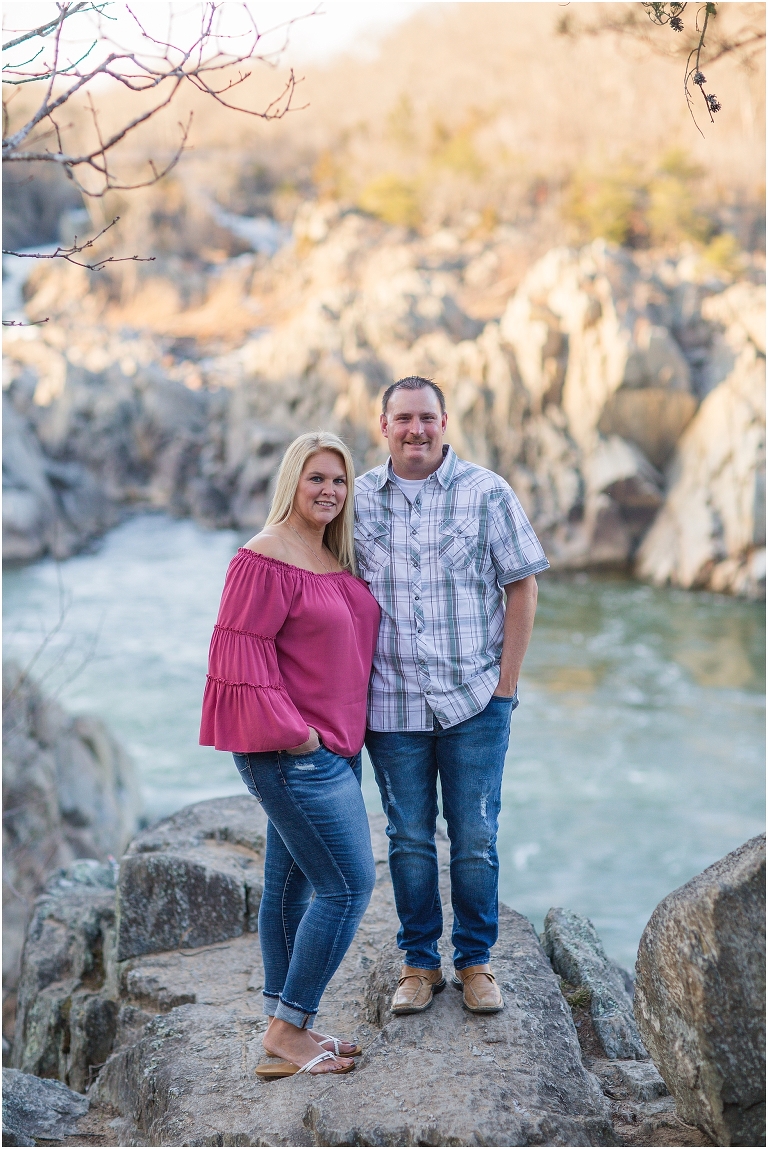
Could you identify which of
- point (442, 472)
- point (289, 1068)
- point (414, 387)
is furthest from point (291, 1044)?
point (414, 387)

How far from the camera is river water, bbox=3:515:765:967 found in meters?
10.7

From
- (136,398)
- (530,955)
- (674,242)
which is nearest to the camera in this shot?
(530,955)

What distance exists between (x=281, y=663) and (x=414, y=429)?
0.82m

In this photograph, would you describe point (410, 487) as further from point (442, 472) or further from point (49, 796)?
point (49, 796)

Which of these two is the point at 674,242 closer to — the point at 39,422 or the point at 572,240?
the point at 572,240

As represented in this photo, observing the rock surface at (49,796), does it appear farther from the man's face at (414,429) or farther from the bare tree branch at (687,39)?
the bare tree branch at (687,39)

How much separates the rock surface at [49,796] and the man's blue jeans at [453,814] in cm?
421

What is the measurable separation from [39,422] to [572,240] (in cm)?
2382

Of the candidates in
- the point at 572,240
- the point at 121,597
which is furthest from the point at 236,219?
the point at 121,597

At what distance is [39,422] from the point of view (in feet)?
102

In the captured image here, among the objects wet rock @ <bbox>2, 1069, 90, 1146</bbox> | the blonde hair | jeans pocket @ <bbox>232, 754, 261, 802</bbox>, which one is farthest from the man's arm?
wet rock @ <bbox>2, 1069, 90, 1146</bbox>

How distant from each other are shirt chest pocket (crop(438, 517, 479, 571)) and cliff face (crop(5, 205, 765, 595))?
1472 centimetres

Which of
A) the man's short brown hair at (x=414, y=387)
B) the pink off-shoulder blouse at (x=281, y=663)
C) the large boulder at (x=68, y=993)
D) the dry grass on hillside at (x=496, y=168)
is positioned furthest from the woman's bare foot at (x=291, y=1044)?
the dry grass on hillside at (x=496, y=168)

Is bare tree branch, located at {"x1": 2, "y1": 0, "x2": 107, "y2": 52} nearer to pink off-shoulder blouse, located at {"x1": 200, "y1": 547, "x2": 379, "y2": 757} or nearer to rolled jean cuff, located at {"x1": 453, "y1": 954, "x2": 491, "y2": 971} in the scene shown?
pink off-shoulder blouse, located at {"x1": 200, "y1": 547, "x2": 379, "y2": 757}
